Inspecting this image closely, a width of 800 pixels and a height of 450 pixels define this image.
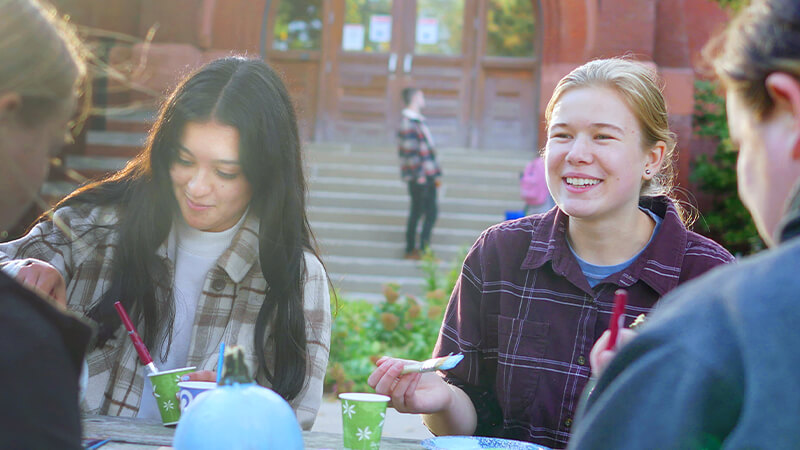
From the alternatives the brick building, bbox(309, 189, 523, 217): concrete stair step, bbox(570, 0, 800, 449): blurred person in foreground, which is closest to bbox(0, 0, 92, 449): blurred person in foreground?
bbox(570, 0, 800, 449): blurred person in foreground

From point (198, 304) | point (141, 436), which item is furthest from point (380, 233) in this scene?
point (141, 436)

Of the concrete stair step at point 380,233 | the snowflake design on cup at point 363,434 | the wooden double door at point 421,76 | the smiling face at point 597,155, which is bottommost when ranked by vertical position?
the concrete stair step at point 380,233

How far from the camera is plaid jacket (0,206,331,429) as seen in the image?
239 centimetres

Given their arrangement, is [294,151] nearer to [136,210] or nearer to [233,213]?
[233,213]

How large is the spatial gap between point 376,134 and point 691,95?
154 inches

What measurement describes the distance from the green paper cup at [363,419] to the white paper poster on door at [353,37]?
9939 mm

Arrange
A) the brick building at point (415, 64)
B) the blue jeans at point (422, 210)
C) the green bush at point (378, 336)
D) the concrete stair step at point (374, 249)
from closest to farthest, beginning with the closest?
the green bush at point (378, 336) → the blue jeans at point (422, 210) → the concrete stair step at point (374, 249) → the brick building at point (415, 64)

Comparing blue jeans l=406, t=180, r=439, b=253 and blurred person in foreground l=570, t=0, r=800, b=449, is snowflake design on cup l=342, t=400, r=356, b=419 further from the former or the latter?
blue jeans l=406, t=180, r=439, b=253

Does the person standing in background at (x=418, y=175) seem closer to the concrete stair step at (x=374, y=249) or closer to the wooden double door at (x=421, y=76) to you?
the concrete stair step at (x=374, y=249)

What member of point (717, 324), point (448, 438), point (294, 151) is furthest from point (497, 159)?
point (717, 324)

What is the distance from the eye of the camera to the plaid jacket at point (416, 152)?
8.76 metres

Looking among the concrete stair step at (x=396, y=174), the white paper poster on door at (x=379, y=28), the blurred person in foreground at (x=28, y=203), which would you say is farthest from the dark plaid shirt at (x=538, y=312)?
the white paper poster on door at (x=379, y=28)

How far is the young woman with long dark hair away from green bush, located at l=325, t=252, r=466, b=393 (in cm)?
279

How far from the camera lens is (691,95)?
31.4 feet
